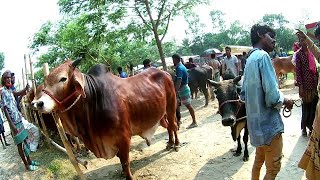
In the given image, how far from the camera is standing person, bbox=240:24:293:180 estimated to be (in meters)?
2.91

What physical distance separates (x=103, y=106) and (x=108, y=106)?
0.26 feet

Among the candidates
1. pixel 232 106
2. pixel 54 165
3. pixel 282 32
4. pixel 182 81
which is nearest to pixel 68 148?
pixel 54 165

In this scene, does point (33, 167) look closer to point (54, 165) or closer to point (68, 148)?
point (54, 165)

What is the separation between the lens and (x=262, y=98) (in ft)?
9.81

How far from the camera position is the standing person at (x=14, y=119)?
5.31 m

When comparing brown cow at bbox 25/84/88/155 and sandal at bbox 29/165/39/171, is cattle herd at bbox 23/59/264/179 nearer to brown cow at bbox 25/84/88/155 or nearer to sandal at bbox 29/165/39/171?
sandal at bbox 29/165/39/171

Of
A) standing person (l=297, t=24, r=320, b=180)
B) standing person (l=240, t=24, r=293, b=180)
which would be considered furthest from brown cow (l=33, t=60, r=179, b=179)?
standing person (l=297, t=24, r=320, b=180)

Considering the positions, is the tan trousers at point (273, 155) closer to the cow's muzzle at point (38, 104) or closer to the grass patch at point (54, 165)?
the cow's muzzle at point (38, 104)

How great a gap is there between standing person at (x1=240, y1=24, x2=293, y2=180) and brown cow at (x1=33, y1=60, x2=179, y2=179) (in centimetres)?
206

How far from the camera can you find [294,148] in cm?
542

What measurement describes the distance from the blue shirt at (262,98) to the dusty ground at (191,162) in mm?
1708

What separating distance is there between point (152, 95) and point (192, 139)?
195 centimetres

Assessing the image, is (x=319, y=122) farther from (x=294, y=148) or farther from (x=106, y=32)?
(x=106, y=32)

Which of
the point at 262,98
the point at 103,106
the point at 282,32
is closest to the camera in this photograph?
the point at 262,98
